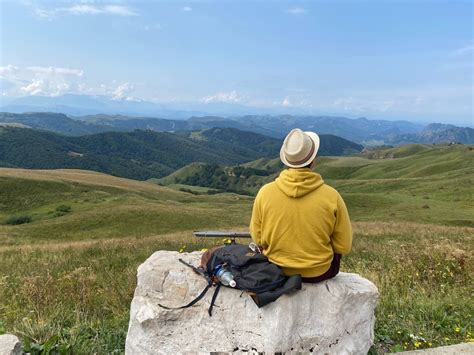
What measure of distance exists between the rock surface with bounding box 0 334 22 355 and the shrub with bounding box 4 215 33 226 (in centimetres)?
4022

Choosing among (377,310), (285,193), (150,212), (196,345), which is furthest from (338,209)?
(150,212)

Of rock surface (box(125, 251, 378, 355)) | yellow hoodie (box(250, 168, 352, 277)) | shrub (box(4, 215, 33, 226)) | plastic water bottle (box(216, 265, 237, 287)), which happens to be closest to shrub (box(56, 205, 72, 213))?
shrub (box(4, 215, 33, 226))

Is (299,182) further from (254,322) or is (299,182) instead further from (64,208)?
(64,208)

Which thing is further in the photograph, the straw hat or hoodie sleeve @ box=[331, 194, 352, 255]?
hoodie sleeve @ box=[331, 194, 352, 255]

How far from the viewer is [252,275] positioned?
5.33 m

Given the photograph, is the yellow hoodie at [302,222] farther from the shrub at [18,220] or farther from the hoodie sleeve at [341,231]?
the shrub at [18,220]

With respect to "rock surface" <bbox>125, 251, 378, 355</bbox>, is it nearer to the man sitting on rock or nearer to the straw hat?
the man sitting on rock

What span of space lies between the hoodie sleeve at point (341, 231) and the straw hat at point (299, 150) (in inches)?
28.2

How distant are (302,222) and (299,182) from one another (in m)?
0.57

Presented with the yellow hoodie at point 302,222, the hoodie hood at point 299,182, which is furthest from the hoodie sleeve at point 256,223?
the hoodie hood at point 299,182

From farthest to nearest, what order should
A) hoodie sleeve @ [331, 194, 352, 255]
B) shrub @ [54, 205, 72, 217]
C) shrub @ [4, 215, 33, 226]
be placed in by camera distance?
shrub @ [54, 205, 72, 217] < shrub @ [4, 215, 33, 226] < hoodie sleeve @ [331, 194, 352, 255]

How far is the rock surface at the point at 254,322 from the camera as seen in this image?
513 cm

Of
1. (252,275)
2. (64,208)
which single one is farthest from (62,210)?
(252,275)

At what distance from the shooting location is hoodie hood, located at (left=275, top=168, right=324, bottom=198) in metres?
5.23
